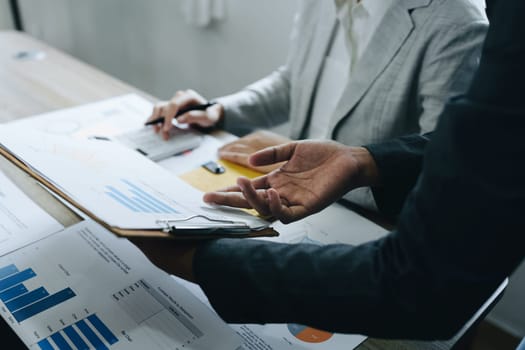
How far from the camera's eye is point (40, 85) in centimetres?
141

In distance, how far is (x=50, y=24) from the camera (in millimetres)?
2988

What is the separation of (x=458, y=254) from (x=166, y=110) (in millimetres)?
830

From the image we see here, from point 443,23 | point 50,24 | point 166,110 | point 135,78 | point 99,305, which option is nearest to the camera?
point 99,305

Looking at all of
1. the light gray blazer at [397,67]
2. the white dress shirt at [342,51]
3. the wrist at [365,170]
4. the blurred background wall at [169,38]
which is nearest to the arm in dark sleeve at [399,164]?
the wrist at [365,170]

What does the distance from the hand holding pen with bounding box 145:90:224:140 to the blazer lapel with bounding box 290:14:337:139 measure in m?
0.22

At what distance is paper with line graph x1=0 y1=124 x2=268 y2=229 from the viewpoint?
595 mm

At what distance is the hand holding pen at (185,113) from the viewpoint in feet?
3.71

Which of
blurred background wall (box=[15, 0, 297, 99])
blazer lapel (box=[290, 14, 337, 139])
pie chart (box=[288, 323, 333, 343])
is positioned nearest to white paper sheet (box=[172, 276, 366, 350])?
pie chart (box=[288, 323, 333, 343])

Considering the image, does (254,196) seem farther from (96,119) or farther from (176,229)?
(96,119)

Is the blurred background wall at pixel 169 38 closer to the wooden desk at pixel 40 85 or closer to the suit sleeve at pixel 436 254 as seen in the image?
the wooden desk at pixel 40 85

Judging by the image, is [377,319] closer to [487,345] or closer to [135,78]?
[487,345]

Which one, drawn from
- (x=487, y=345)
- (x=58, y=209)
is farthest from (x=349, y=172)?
(x=487, y=345)

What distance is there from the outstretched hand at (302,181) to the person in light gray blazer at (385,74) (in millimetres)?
176

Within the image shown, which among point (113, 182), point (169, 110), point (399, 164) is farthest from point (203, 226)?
point (169, 110)
